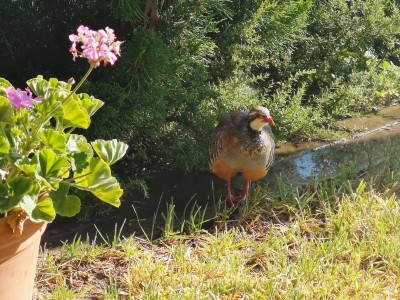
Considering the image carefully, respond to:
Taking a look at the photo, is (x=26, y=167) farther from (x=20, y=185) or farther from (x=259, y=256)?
(x=259, y=256)

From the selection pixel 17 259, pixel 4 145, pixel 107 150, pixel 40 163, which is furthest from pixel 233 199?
pixel 4 145

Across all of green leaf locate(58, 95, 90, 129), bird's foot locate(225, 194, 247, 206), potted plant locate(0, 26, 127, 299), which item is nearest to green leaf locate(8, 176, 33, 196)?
potted plant locate(0, 26, 127, 299)

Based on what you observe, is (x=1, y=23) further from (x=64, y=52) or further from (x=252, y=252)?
(x=252, y=252)

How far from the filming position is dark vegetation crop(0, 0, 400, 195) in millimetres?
4125

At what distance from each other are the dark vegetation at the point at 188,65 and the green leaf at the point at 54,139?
152cm

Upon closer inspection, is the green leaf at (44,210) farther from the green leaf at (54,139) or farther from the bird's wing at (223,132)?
the bird's wing at (223,132)

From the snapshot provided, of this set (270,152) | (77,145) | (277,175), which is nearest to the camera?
(77,145)

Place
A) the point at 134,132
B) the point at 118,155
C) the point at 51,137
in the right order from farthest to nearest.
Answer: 1. the point at 134,132
2. the point at 118,155
3. the point at 51,137

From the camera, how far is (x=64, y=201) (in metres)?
2.53

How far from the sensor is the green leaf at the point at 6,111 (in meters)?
2.36

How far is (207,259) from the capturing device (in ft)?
11.6

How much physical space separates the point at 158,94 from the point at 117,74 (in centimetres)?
29

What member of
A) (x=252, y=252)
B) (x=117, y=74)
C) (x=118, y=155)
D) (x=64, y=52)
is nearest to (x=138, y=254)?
(x=252, y=252)

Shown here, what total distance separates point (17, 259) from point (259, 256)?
1539 millimetres
